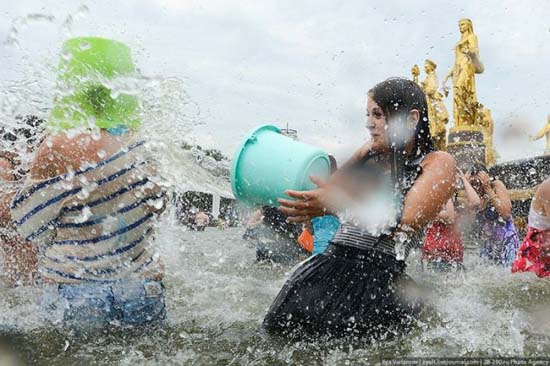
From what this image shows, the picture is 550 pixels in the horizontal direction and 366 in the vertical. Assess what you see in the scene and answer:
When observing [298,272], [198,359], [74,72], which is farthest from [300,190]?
[74,72]

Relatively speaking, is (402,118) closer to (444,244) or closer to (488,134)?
(444,244)

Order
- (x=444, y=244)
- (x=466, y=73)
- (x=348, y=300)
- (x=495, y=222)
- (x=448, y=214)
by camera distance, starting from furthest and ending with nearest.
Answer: (x=466, y=73) < (x=495, y=222) < (x=444, y=244) < (x=448, y=214) < (x=348, y=300)

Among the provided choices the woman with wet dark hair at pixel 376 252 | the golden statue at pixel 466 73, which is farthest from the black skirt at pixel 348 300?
the golden statue at pixel 466 73

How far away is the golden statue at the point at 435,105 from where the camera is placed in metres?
16.0

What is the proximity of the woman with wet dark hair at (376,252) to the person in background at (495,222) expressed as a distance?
3501 millimetres

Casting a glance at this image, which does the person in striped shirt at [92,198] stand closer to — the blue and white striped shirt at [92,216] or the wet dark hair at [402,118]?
the blue and white striped shirt at [92,216]

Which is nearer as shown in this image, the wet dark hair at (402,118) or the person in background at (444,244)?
the wet dark hair at (402,118)

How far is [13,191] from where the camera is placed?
2.73 metres

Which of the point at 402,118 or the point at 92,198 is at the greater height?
the point at 402,118

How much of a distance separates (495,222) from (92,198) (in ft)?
15.9

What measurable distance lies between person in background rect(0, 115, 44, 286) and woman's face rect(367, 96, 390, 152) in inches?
61.0

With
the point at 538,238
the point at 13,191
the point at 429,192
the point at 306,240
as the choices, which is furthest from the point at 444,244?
the point at 13,191

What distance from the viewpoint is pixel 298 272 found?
269 cm

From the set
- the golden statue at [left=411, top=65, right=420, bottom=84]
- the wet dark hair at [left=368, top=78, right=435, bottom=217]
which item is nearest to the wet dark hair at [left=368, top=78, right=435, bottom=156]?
the wet dark hair at [left=368, top=78, right=435, bottom=217]
